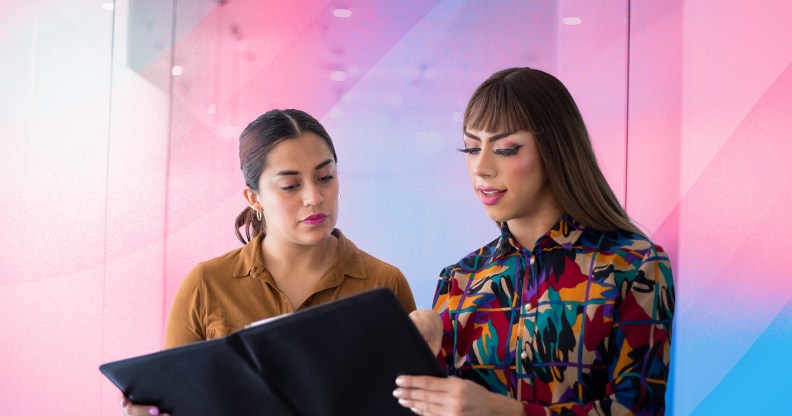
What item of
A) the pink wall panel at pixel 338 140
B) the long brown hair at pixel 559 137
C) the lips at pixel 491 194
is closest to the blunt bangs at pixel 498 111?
the long brown hair at pixel 559 137

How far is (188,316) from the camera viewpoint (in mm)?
2168

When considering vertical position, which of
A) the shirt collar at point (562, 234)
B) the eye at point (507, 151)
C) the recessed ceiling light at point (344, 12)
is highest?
the recessed ceiling light at point (344, 12)

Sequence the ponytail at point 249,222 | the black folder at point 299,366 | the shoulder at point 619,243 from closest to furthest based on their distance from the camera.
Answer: the black folder at point 299,366 < the shoulder at point 619,243 < the ponytail at point 249,222

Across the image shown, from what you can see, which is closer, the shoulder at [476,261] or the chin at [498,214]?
the chin at [498,214]

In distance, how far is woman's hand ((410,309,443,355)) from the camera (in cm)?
168

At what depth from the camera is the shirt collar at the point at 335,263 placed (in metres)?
2.21

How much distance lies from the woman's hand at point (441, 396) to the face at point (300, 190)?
0.81 metres

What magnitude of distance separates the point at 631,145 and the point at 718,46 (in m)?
0.44

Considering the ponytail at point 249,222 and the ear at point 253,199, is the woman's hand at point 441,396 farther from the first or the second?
the ponytail at point 249,222

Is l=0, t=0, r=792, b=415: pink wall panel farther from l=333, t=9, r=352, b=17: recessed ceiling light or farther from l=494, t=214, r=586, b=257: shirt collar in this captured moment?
l=494, t=214, r=586, b=257: shirt collar

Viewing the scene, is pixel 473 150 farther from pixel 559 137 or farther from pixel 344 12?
pixel 344 12

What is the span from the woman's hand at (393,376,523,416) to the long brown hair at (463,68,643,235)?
18.6 inches

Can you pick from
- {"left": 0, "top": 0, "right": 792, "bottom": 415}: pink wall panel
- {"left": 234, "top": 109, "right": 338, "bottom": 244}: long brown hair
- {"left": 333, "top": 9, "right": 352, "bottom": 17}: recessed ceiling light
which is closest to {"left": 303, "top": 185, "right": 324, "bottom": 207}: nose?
{"left": 234, "top": 109, "right": 338, "bottom": 244}: long brown hair

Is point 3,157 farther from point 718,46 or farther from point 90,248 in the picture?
point 718,46
